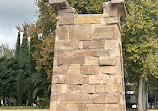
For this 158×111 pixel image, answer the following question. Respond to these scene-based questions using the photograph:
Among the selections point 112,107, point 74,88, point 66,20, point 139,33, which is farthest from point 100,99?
point 139,33

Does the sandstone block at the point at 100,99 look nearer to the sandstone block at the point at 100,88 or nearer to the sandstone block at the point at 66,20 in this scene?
the sandstone block at the point at 100,88

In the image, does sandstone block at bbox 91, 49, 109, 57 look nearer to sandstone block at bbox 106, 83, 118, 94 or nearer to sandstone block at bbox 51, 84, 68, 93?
sandstone block at bbox 106, 83, 118, 94

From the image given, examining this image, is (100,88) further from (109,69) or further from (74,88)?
(74,88)

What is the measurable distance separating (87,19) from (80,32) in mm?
416

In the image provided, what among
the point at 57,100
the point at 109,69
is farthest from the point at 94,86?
the point at 57,100

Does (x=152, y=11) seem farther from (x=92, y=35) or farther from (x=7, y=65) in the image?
(x=7, y=65)

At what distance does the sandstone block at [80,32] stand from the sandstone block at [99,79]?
105 centimetres

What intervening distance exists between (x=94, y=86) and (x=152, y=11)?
1291cm

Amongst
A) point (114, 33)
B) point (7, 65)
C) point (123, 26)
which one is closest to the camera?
point (114, 33)

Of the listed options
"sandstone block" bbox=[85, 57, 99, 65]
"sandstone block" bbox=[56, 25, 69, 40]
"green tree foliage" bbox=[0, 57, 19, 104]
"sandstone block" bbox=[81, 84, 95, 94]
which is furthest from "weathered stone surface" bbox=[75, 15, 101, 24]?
"green tree foliage" bbox=[0, 57, 19, 104]

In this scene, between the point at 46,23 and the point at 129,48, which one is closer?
the point at 129,48

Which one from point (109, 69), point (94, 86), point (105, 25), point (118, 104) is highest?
point (105, 25)

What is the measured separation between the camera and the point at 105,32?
6.66 m

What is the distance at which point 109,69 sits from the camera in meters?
6.43
